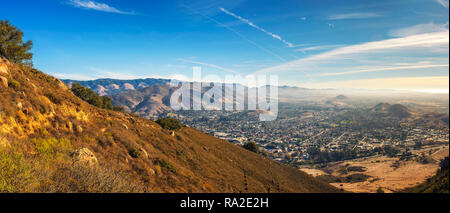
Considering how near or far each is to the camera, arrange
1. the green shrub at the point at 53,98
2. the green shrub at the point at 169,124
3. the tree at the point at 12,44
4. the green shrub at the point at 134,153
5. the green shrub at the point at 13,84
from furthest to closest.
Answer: the green shrub at the point at 169,124 < the tree at the point at 12,44 < the green shrub at the point at 53,98 < the green shrub at the point at 134,153 < the green shrub at the point at 13,84

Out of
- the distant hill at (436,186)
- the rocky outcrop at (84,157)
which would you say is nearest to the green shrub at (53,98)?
the rocky outcrop at (84,157)

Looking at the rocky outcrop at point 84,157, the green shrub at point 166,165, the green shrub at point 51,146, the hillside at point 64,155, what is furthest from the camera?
the green shrub at point 166,165

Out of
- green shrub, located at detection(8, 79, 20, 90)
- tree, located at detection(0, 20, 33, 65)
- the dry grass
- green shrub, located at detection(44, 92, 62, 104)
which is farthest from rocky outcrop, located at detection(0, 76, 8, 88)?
the dry grass

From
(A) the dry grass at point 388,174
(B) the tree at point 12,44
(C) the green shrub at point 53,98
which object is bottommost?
(A) the dry grass at point 388,174

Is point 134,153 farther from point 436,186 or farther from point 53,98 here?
point 436,186

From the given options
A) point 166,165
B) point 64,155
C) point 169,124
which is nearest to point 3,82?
point 64,155

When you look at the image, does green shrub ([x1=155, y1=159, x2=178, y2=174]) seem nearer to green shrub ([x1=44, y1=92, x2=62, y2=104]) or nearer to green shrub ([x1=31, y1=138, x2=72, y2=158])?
green shrub ([x1=31, y1=138, x2=72, y2=158])

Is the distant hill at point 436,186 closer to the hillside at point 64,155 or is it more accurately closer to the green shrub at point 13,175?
the hillside at point 64,155

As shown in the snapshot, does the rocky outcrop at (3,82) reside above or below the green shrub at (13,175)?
above
